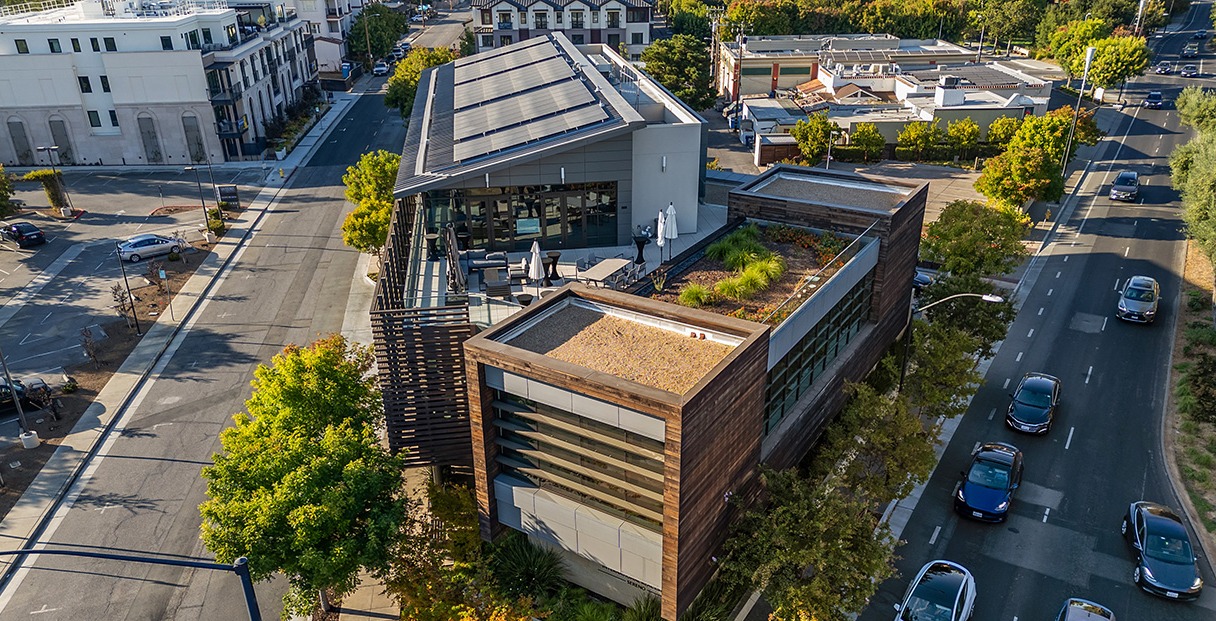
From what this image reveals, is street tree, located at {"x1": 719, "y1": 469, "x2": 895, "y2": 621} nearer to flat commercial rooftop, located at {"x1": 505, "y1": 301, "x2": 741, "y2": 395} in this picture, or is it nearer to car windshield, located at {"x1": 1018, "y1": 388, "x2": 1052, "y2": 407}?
flat commercial rooftop, located at {"x1": 505, "y1": 301, "x2": 741, "y2": 395}

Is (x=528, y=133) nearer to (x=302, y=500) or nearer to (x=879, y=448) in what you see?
(x=302, y=500)

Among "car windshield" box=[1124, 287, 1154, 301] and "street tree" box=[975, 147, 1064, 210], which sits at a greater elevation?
"street tree" box=[975, 147, 1064, 210]

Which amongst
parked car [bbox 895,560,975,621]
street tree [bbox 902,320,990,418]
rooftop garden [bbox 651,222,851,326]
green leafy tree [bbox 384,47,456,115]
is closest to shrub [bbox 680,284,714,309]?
rooftop garden [bbox 651,222,851,326]

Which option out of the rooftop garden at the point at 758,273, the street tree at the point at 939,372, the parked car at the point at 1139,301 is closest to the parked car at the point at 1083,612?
the street tree at the point at 939,372

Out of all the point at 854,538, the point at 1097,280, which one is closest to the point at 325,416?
the point at 854,538

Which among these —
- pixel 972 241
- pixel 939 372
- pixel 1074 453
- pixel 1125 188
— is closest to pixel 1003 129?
pixel 1125 188

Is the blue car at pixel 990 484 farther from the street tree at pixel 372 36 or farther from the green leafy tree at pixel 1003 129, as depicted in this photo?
the street tree at pixel 372 36
